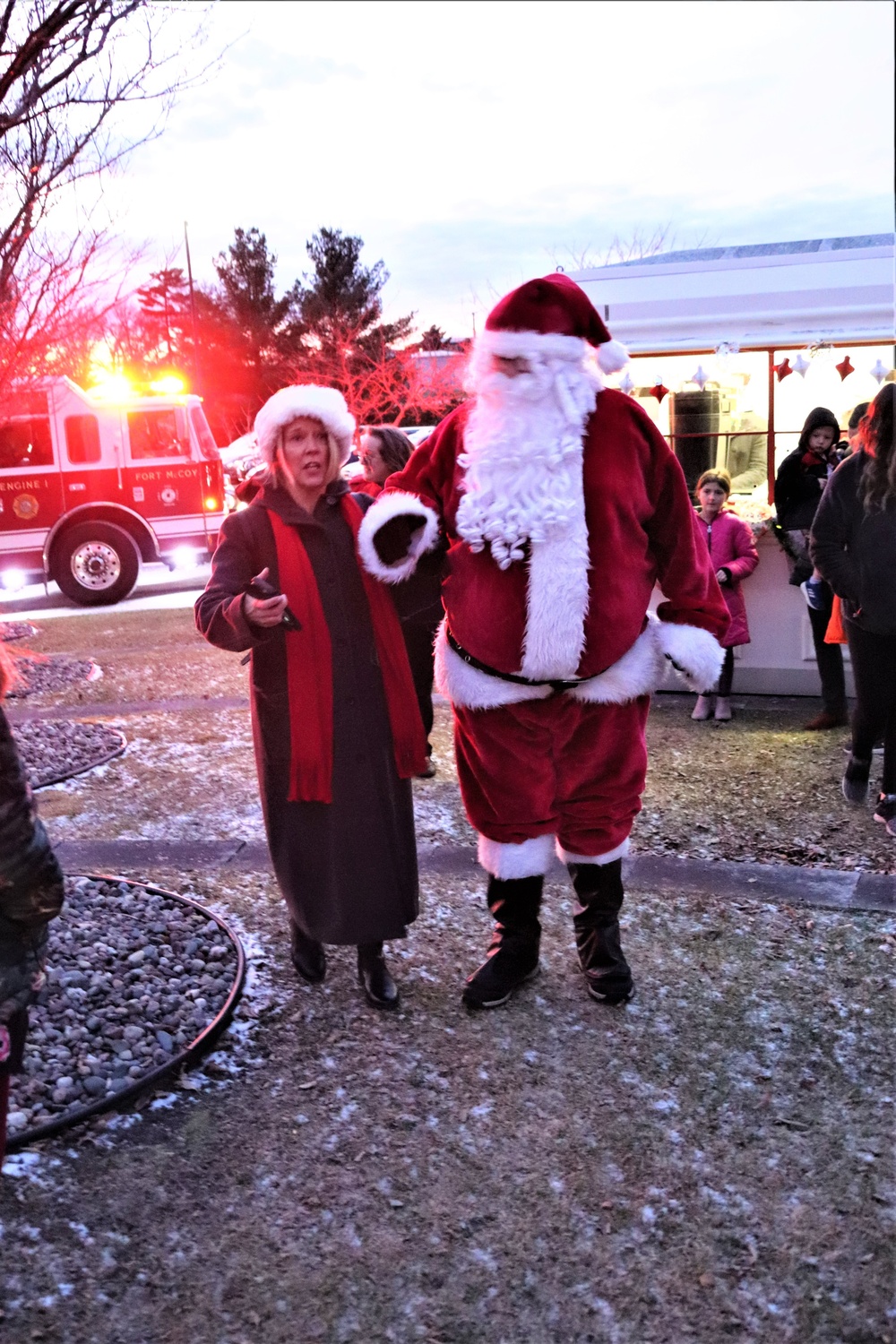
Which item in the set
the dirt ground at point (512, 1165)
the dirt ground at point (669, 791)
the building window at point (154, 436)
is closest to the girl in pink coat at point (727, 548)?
the dirt ground at point (669, 791)

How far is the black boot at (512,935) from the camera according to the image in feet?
10.1

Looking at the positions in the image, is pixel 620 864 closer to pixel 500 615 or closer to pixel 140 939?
pixel 500 615

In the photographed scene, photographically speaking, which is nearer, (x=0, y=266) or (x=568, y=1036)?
(x=568, y=1036)

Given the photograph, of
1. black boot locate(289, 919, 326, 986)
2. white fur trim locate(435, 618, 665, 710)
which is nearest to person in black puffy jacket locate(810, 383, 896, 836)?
white fur trim locate(435, 618, 665, 710)

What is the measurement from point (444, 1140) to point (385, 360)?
2824cm

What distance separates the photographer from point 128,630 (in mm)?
10227

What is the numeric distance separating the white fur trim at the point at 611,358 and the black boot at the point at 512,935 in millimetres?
1453

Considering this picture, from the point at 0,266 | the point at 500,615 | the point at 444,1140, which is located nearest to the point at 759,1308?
the point at 444,1140

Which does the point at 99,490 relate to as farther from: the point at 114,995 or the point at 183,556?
the point at 114,995

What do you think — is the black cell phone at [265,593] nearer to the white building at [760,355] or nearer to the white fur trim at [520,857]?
the white fur trim at [520,857]

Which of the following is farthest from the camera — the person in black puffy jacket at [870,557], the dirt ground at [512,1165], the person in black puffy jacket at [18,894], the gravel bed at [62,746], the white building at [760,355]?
the white building at [760,355]

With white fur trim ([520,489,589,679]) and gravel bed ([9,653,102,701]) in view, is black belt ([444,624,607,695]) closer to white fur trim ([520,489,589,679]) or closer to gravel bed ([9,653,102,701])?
white fur trim ([520,489,589,679])

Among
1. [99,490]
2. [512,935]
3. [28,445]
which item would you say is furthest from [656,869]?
[28,445]

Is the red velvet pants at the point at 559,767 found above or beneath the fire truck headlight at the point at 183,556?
beneath
